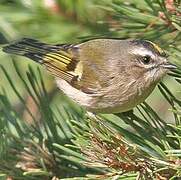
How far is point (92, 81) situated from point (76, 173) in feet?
2.07

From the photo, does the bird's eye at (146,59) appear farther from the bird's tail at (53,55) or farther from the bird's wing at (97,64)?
the bird's tail at (53,55)

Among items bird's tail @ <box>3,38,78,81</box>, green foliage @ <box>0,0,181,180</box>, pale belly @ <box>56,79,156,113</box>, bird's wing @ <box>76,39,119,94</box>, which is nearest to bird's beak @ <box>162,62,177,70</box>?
green foliage @ <box>0,0,181,180</box>

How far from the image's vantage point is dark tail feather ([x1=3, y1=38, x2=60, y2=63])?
7.27ft

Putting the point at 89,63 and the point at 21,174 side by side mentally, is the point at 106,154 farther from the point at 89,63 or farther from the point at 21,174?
the point at 89,63

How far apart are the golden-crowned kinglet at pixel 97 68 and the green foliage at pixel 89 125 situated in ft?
0.38

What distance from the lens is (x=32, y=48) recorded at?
2246mm

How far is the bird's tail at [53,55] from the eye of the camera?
2238 mm

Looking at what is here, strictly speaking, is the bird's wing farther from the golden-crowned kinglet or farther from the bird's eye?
the bird's eye

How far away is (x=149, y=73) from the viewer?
6.78 feet

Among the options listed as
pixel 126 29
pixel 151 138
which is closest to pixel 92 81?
pixel 126 29

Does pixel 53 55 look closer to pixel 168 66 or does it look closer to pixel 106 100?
pixel 106 100

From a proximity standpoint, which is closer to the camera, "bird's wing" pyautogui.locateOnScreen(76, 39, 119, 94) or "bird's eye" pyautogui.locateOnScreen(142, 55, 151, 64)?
"bird's eye" pyautogui.locateOnScreen(142, 55, 151, 64)

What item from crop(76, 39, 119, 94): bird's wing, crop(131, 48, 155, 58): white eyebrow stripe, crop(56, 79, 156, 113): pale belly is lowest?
crop(56, 79, 156, 113): pale belly

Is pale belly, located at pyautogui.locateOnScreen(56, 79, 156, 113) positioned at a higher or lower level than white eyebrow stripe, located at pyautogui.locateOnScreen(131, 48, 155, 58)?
lower
